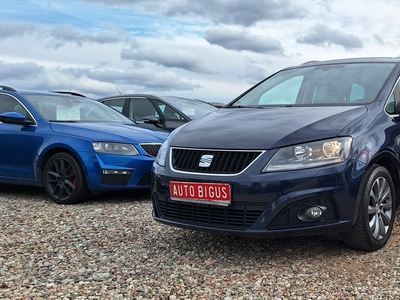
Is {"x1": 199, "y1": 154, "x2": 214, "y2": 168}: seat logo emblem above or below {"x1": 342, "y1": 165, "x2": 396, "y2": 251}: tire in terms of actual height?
above

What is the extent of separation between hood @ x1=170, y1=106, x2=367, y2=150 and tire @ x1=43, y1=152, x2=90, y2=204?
2.23 meters

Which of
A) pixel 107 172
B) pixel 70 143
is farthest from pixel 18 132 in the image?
pixel 107 172

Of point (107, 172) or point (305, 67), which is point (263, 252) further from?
point (107, 172)

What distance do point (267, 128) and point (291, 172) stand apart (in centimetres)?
46

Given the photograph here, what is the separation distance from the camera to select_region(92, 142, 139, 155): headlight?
6.21 m

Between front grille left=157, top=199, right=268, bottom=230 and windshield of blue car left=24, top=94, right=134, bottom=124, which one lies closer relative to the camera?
front grille left=157, top=199, right=268, bottom=230

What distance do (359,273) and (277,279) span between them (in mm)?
567

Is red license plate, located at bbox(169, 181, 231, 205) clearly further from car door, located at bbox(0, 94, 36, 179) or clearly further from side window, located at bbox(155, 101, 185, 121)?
side window, located at bbox(155, 101, 185, 121)

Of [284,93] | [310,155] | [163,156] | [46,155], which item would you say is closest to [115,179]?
[46,155]

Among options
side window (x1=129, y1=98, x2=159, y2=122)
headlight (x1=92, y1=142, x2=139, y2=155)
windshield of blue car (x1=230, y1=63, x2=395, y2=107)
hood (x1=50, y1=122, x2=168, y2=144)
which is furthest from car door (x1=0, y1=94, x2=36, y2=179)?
windshield of blue car (x1=230, y1=63, x2=395, y2=107)

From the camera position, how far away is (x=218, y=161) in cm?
381

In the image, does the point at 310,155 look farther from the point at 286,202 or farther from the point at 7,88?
the point at 7,88

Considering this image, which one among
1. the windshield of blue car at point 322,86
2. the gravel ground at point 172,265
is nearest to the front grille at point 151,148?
the gravel ground at point 172,265

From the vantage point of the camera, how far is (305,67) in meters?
5.48
